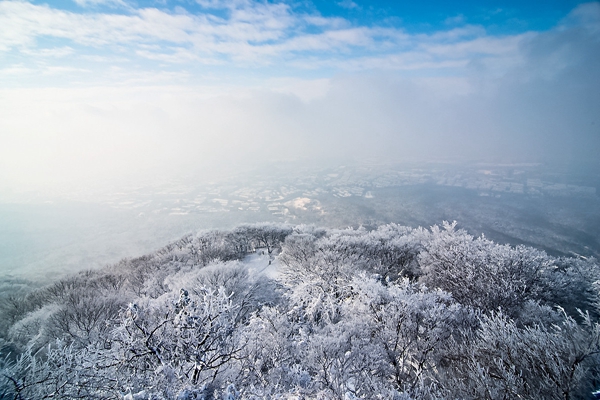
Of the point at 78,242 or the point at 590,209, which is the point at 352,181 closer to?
the point at 590,209

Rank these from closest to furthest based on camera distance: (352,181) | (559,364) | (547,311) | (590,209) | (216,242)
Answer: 1. (559,364)
2. (547,311)
3. (216,242)
4. (590,209)
5. (352,181)

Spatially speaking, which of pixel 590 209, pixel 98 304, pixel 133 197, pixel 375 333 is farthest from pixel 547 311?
pixel 133 197

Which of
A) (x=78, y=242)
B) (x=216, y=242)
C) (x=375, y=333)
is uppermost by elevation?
(x=375, y=333)

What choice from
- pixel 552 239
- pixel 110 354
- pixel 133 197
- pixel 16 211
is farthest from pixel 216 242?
pixel 16 211

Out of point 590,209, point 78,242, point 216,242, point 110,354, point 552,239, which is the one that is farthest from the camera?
point 590,209

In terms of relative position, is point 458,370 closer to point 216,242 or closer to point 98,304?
Answer: point 98,304

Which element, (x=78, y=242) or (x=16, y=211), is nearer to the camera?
(x=78, y=242)

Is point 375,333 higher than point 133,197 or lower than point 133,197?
higher
